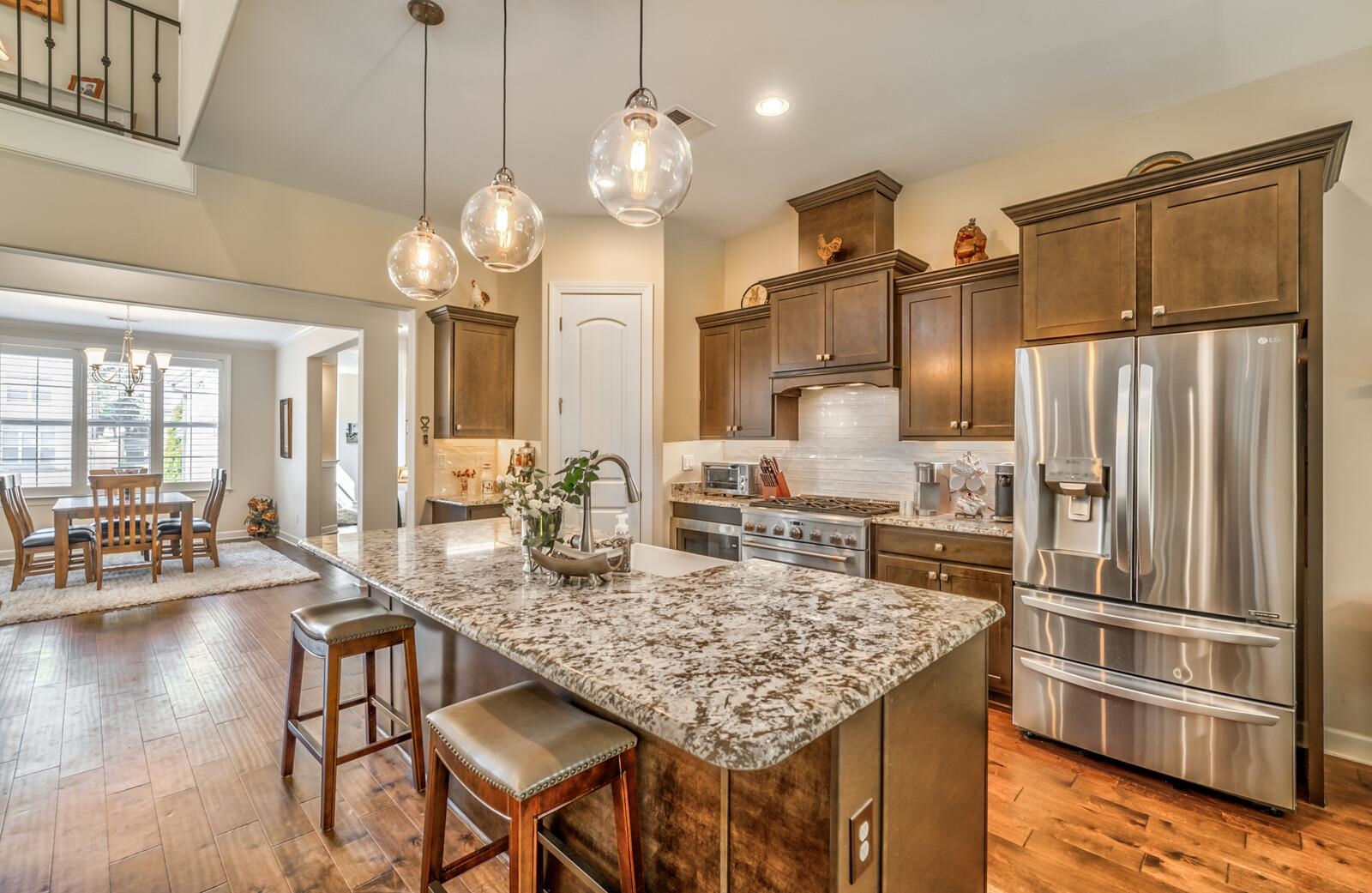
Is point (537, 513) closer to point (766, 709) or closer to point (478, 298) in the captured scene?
point (766, 709)

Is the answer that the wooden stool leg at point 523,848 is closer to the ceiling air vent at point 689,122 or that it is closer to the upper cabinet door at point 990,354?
the ceiling air vent at point 689,122

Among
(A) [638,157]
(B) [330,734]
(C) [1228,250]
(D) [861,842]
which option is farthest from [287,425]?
(C) [1228,250]

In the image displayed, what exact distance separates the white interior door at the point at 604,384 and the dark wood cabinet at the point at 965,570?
74.0 inches

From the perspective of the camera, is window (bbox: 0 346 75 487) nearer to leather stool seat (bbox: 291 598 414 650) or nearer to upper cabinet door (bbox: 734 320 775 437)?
leather stool seat (bbox: 291 598 414 650)

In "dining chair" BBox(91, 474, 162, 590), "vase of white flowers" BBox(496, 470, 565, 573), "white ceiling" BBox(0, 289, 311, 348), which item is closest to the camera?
"vase of white flowers" BBox(496, 470, 565, 573)

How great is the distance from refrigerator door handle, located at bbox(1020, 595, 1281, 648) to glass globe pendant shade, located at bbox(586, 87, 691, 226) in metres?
2.35

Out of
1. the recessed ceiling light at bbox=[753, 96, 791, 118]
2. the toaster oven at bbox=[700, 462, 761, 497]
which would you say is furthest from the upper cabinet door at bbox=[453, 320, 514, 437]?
the recessed ceiling light at bbox=[753, 96, 791, 118]

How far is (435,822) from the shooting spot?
1520mm

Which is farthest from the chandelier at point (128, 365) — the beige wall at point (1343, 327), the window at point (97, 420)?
the beige wall at point (1343, 327)

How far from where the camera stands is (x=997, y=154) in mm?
3500

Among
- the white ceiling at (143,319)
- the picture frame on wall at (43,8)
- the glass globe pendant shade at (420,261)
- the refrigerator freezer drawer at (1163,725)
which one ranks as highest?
the picture frame on wall at (43,8)

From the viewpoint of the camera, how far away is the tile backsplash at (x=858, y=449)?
3.77m

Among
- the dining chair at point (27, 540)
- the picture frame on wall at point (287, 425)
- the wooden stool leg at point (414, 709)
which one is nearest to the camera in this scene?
the wooden stool leg at point (414, 709)

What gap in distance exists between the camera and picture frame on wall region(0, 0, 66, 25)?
3.24 metres
